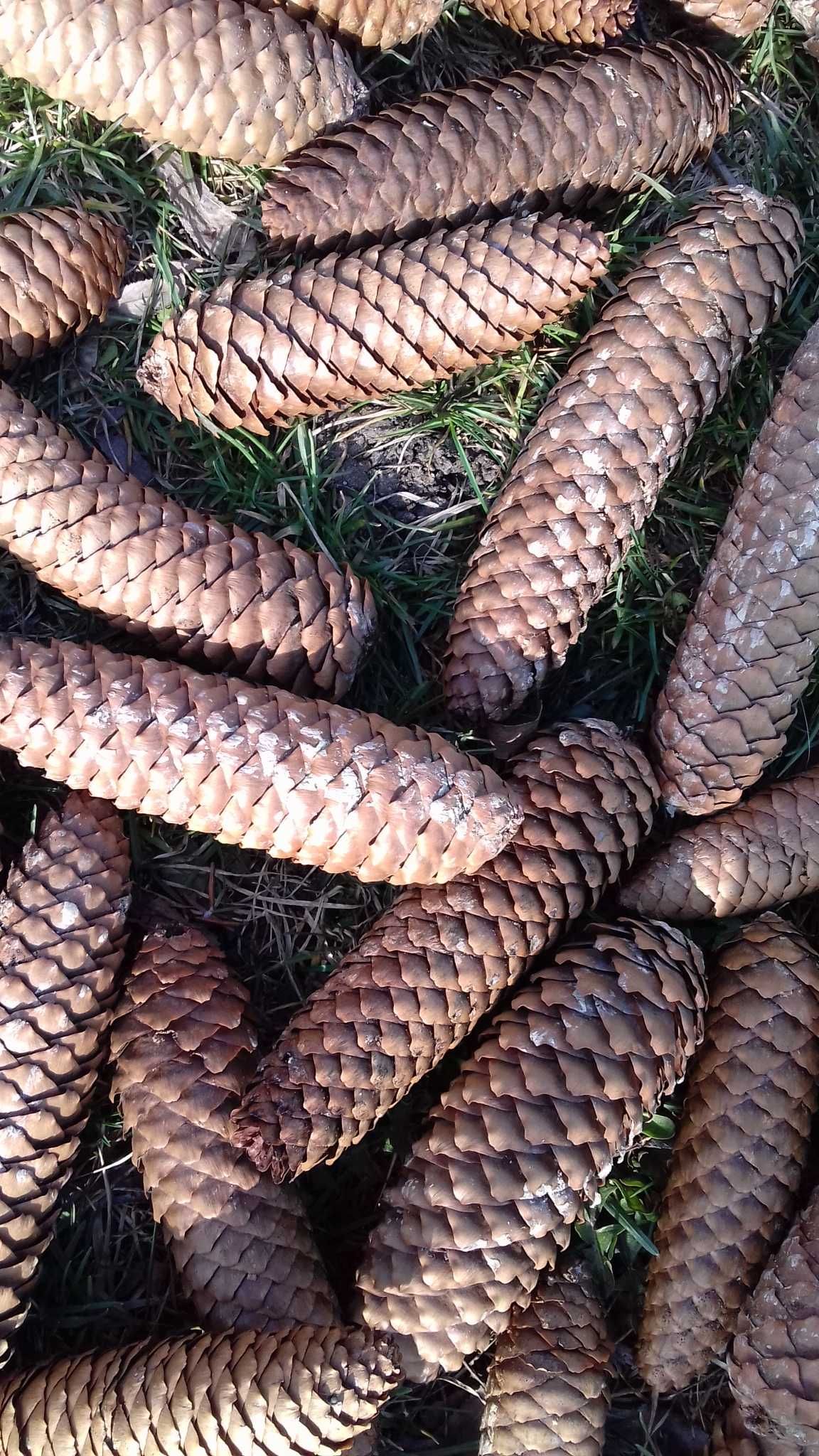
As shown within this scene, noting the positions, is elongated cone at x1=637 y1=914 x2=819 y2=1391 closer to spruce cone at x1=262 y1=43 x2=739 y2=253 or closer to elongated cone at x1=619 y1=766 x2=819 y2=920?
elongated cone at x1=619 y1=766 x2=819 y2=920

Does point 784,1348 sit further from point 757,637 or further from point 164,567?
point 164,567

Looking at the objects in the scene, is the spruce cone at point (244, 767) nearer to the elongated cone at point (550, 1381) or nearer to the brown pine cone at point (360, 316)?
the brown pine cone at point (360, 316)

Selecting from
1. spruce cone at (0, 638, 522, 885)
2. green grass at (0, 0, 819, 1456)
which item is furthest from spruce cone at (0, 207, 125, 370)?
spruce cone at (0, 638, 522, 885)

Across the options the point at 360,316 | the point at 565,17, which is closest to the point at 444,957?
the point at 360,316

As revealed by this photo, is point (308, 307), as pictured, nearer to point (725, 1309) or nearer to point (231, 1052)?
point (231, 1052)

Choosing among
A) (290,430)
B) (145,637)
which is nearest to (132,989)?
(145,637)
